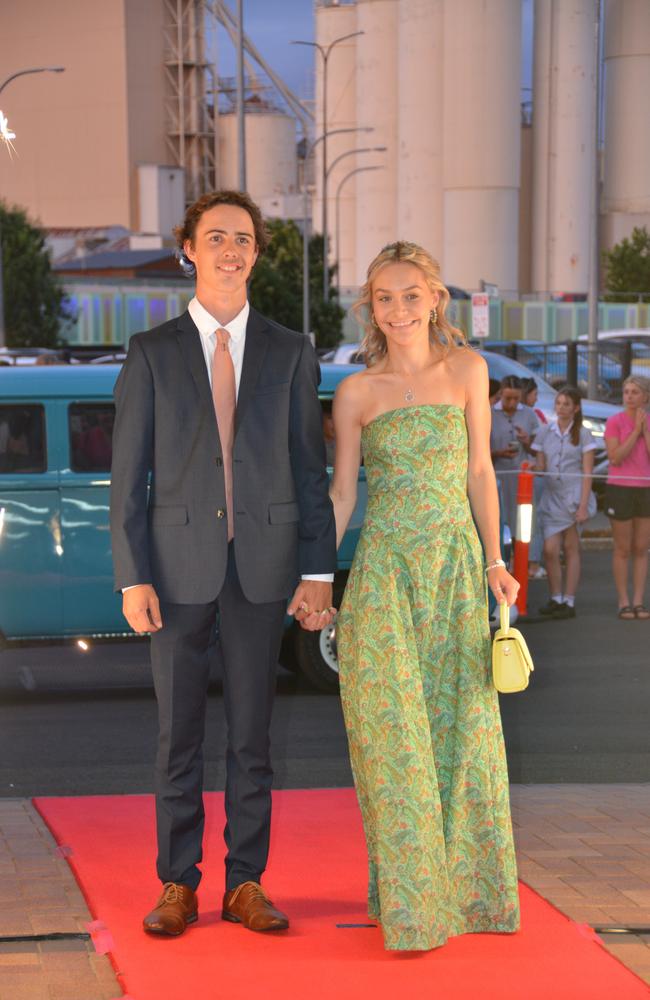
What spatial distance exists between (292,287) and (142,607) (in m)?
49.9

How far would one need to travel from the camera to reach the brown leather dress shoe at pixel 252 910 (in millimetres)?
4594

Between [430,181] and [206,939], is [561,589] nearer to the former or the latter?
[206,939]

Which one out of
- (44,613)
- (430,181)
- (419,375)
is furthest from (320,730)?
(430,181)

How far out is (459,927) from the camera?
452cm

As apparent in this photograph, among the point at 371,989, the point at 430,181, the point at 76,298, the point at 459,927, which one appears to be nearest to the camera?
the point at 371,989

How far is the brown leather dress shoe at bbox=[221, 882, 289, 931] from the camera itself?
459 cm

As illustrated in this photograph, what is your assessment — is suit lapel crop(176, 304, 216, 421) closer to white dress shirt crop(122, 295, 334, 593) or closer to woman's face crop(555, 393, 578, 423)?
white dress shirt crop(122, 295, 334, 593)

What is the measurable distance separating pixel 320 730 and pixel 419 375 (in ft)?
13.7

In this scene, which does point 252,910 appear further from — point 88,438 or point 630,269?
point 630,269

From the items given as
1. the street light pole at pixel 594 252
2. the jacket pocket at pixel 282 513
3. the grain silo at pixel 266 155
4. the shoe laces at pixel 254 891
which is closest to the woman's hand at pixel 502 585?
the jacket pocket at pixel 282 513

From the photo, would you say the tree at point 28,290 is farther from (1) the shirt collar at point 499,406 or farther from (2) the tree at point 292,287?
(1) the shirt collar at point 499,406

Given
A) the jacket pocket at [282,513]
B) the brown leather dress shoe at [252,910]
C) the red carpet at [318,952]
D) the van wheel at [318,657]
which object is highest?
the jacket pocket at [282,513]

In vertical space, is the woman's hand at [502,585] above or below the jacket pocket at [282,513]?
below

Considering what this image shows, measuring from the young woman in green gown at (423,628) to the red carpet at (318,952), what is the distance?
12cm
